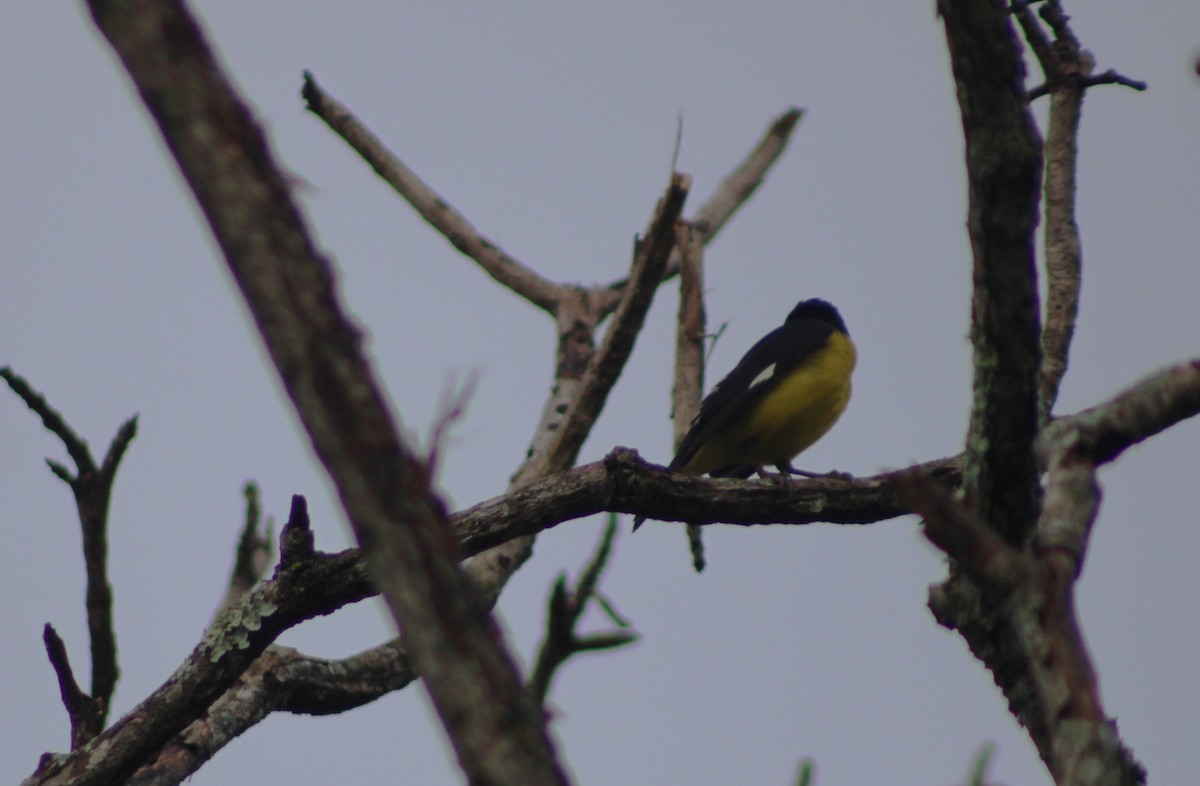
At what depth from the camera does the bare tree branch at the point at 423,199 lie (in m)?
8.75

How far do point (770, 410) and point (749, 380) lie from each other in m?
0.22

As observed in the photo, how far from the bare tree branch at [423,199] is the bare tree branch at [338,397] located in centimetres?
690

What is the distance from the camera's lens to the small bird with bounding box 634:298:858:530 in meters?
6.95

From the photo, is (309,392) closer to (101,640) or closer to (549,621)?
(549,621)

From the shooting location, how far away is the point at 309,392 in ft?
5.24

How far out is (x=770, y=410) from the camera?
7047 millimetres

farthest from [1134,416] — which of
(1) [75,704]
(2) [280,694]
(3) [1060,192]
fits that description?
(1) [75,704]

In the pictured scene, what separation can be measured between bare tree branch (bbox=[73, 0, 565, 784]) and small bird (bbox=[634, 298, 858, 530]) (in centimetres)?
520

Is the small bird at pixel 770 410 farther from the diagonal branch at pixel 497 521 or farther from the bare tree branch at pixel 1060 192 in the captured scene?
the bare tree branch at pixel 1060 192

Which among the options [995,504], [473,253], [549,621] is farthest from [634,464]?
[473,253]

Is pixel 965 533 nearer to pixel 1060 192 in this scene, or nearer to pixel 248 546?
pixel 1060 192

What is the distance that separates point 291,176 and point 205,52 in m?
0.20

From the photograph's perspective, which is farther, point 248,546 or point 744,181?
point 744,181

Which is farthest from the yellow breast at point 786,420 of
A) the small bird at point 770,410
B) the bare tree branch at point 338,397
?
the bare tree branch at point 338,397
